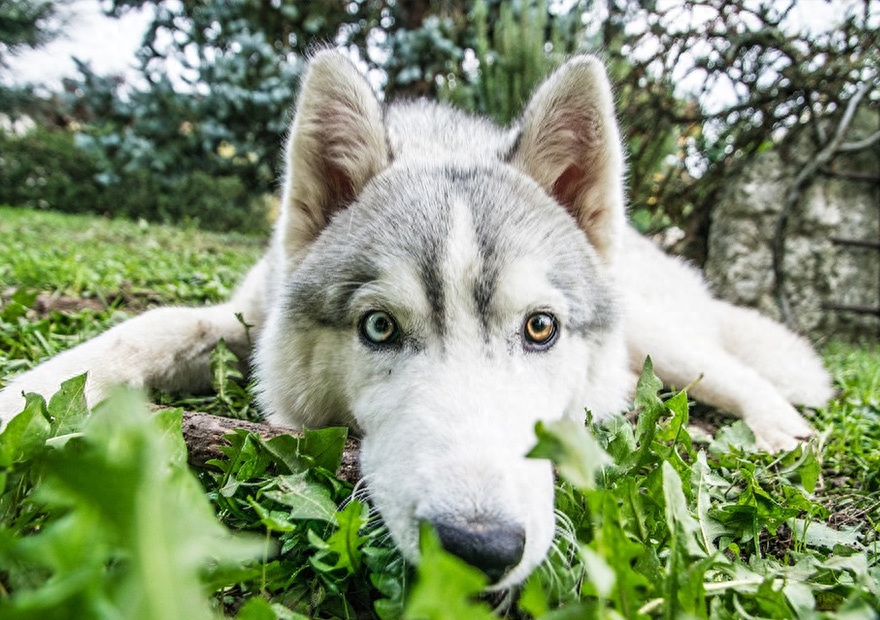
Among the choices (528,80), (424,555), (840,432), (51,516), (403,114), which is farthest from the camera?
(528,80)

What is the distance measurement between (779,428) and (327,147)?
2.56m

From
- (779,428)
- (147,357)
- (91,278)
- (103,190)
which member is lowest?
(103,190)

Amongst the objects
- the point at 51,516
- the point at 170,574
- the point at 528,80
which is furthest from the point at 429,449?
the point at 528,80

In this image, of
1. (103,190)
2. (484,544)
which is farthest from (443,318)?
(103,190)

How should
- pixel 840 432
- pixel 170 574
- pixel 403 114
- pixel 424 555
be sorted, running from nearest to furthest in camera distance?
1. pixel 170 574
2. pixel 424 555
3. pixel 840 432
4. pixel 403 114

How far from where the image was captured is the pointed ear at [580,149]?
2.44 metres

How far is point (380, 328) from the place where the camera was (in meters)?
2.03

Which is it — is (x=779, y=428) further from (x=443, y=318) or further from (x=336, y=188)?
(x=336, y=188)

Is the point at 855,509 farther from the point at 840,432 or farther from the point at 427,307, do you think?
the point at 427,307

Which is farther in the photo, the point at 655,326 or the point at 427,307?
the point at 655,326

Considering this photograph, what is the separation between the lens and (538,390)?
6.25ft

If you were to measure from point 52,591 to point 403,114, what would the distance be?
3.02 meters

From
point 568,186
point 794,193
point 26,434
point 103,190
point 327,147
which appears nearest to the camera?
point 26,434

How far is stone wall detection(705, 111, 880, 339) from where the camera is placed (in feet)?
21.0
